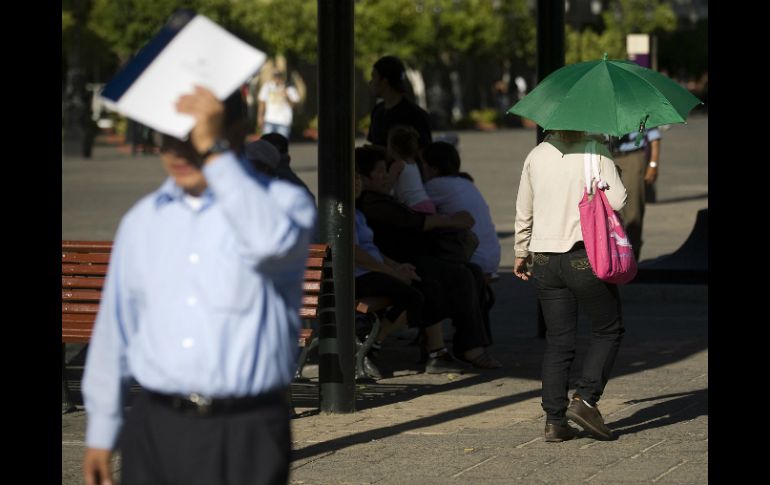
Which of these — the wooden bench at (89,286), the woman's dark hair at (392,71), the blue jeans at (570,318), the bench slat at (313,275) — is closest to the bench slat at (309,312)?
the wooden bench at (89,286)

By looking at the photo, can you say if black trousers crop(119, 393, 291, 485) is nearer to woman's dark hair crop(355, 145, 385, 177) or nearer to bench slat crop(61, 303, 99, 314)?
bench slat crop(61, 303, 99, 314)

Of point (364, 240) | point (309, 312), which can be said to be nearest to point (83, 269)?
point (309, 312)

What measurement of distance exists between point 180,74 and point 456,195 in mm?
6302

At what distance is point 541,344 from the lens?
10523 mm

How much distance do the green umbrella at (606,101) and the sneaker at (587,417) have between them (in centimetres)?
126

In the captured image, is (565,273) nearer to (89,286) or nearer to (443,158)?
(89,286)

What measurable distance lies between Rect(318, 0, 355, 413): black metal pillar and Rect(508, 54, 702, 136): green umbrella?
0.97 m

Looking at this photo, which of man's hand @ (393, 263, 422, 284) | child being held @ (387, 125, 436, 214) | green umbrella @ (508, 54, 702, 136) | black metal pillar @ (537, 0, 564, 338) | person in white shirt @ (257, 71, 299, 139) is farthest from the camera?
person in white shirt @ (257, 71, 299, 139)

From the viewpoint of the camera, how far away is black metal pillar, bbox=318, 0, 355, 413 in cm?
812

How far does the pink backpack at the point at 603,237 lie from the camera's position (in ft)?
23.5

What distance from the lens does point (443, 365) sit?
377 inches

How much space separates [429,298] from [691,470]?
9.56 feet

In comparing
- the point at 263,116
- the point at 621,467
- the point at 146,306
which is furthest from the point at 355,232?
the point at 263,116

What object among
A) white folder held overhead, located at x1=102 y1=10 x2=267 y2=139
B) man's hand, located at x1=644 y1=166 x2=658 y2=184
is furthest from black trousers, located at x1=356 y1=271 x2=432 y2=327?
man's hand, located at x1=644 y1=166 x2=658 y2=184
